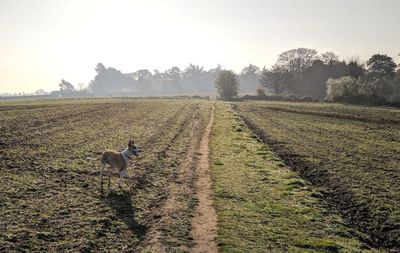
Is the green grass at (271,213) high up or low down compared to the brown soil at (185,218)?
down

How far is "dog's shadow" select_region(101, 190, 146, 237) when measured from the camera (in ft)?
48.8

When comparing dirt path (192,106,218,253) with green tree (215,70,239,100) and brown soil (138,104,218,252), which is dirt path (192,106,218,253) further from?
green tree (215,70,239,100)

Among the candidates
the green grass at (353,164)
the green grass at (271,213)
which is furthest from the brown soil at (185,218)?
the green grass at (353,164)

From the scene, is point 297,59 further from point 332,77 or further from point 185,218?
point 185,218

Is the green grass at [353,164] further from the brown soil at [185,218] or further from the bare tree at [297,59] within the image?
the bare tree at [297,59]

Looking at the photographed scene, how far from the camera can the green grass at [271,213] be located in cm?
1409

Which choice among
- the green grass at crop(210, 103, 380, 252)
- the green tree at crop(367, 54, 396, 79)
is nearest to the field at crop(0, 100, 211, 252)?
the green grass at crop(210, 103, 380, 252)

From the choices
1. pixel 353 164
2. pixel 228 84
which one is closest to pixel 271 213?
pixel 353 164

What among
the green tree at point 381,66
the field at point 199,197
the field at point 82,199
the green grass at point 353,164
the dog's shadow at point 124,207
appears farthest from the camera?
the green tree at point 381,66

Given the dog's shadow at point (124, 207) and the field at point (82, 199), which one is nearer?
the field at point (82, 199)

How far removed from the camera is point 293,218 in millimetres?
16656

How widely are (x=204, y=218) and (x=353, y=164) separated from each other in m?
15.9

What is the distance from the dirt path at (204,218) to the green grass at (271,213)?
0.97 feet

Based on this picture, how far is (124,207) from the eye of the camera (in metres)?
16.9
